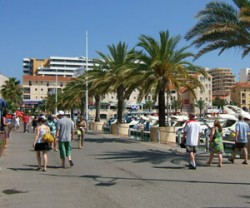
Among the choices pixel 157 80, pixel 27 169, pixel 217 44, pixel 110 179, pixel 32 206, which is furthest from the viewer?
pixel 157 80

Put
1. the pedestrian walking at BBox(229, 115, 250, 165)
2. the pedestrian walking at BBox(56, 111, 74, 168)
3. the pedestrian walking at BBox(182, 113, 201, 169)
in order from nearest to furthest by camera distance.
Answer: the pedestrian walking at BBox(182, 113, 201, 169) < the pedestrian walking at BBox(56, 111, 74, 168) < the pedestrian walking at BBox(229, 115, 250, 165)

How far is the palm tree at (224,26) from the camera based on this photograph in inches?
611

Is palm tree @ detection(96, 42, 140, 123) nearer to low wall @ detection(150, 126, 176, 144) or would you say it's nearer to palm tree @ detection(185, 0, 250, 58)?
low wall @ detection(150, 126, 176, 144)

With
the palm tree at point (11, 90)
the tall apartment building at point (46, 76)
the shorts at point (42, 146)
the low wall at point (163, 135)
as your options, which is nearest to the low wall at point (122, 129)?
the low wall at point (163, 135)

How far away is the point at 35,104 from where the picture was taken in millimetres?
134375

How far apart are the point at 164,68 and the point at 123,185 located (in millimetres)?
16371

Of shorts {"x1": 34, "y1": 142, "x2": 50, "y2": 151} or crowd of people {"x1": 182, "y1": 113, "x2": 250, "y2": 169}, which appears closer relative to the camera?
shorts {"x1": 34, "y1": 142, "x2": 50, "y2": 151}

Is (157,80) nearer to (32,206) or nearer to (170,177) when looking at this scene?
(170,177)

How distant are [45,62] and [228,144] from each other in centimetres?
18405

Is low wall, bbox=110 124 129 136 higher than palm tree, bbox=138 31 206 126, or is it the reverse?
palm tree, bbox=138 31 206 126

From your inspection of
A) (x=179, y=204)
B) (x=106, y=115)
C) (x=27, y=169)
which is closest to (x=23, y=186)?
(x=27, y=169)

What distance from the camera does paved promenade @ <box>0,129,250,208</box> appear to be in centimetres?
778

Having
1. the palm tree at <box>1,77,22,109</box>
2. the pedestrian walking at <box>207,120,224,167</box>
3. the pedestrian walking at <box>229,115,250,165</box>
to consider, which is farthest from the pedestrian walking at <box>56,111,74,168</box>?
the palm tree at <box>1,77,22,109</box>

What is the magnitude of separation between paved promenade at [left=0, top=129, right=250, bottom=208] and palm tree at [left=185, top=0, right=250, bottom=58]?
4.62m
